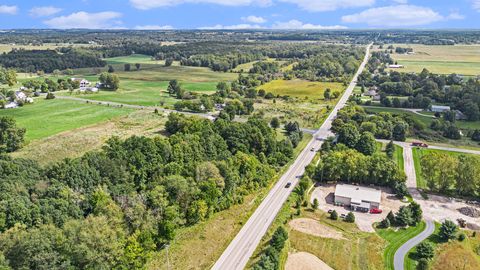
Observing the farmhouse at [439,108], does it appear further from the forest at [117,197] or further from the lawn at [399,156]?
the forest at [117,197]

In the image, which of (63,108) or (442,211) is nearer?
(442,211)

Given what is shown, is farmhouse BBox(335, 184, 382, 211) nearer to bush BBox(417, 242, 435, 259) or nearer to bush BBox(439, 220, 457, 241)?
bush BBox(439, 220, 457, 241)

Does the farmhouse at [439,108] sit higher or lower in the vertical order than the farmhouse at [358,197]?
higher

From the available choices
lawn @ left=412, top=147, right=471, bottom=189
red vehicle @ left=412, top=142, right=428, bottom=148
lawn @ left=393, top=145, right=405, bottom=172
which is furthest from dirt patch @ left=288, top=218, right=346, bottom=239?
red vehicle @ left=412, top=142, right=428, bottom=148

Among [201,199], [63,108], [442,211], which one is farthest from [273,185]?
[63,108]

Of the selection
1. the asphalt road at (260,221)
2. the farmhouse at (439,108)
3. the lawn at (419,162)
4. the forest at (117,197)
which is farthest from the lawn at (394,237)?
the farmhouse at (439,108)

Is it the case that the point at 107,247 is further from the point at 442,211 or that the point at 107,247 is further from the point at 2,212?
the point at 442,211
